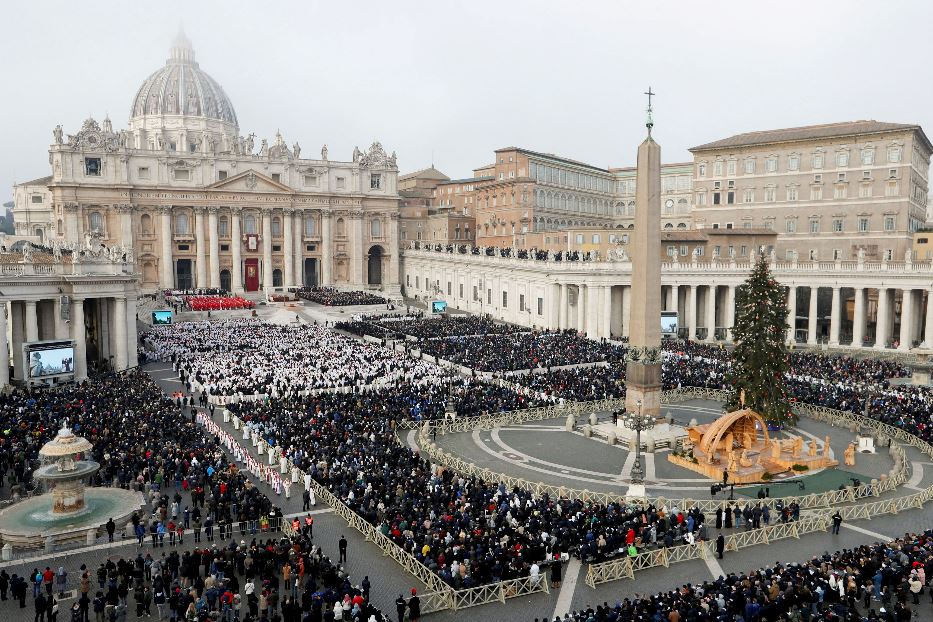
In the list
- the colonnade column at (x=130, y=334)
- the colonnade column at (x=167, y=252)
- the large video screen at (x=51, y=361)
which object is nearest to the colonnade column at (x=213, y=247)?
the colonnade column at (x=167, y=252)

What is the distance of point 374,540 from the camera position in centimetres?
2156

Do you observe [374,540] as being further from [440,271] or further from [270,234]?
[270,234]

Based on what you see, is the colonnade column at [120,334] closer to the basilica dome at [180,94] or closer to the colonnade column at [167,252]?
the colonnade column at [167,252]

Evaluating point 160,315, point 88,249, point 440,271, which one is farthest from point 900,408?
point 440,271

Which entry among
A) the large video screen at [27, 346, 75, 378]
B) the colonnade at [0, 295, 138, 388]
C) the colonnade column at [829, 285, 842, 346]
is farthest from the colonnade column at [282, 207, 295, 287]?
the colonnade column at [829, 285, 842, 346]

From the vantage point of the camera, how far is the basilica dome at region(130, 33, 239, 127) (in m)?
119

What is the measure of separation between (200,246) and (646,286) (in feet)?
246

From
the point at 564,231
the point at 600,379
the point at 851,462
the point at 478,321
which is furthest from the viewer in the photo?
the point at 564,231

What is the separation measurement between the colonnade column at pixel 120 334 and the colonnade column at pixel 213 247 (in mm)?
49243

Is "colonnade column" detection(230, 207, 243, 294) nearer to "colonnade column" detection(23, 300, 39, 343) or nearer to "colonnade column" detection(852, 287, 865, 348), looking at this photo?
"colonnade column" detection(23, 300, 39, 343)

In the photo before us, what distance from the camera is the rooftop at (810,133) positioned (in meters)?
65.6

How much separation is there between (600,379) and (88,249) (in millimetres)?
32734

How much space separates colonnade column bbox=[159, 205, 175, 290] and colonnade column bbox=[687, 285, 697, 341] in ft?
206

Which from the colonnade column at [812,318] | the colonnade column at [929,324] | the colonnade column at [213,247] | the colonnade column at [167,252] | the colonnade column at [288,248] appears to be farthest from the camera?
the colonnade column at [288,248]
